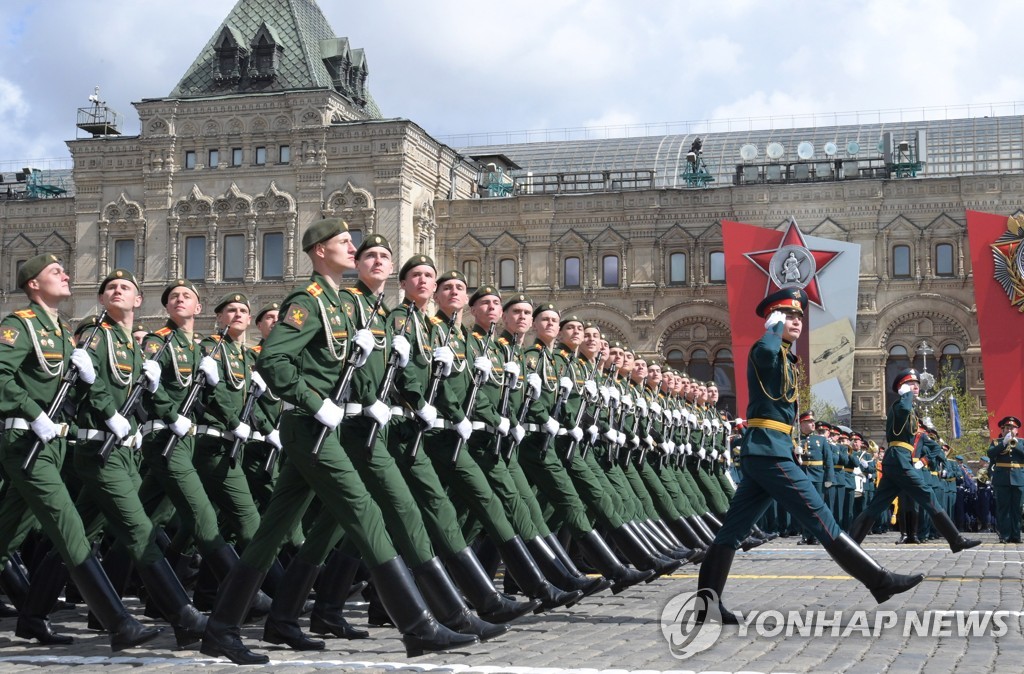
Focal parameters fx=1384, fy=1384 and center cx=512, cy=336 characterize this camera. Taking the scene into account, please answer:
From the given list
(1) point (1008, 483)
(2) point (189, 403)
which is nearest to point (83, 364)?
(2) point (189, 403)

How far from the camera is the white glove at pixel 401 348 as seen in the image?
7.47 m

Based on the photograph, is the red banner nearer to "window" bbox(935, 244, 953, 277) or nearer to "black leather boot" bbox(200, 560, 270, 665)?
"window" bbox(935, 244, 953, 277)

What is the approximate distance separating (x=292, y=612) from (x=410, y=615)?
3.85 feet

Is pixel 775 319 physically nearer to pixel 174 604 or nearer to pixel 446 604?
pixel 446 604

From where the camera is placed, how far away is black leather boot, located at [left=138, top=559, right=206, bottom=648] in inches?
294

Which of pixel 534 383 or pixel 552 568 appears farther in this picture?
pixel 534 383

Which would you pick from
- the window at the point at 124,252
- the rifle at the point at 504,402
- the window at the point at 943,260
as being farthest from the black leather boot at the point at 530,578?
the window at the point at 124,252

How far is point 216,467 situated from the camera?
922 cm

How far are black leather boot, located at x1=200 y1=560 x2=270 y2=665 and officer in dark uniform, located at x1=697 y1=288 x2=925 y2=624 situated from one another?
9.36 feet

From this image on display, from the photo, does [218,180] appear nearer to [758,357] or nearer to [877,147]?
[877,147]

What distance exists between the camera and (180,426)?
8.76 metres

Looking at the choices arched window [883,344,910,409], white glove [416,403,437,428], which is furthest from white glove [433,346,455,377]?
arched window [883,344,910,409]

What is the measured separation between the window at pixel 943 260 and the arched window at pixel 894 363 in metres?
2.76

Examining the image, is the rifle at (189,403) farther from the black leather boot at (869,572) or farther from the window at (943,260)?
the window at (943,260)
